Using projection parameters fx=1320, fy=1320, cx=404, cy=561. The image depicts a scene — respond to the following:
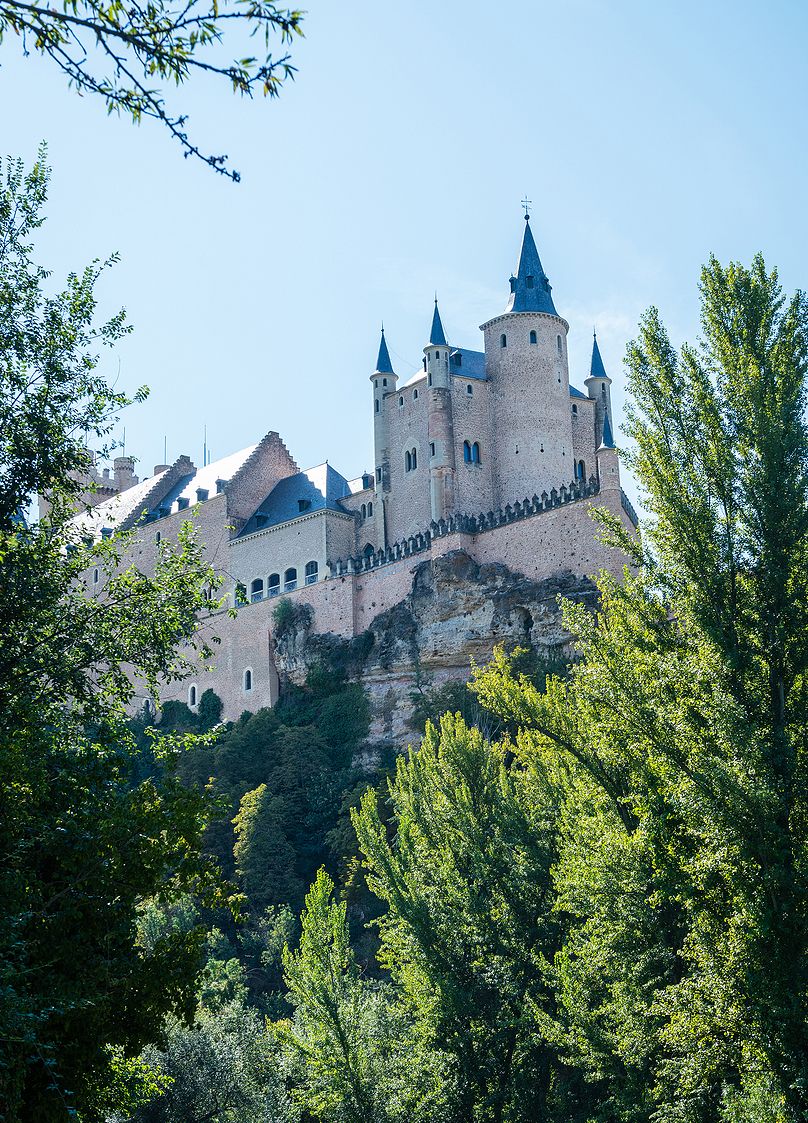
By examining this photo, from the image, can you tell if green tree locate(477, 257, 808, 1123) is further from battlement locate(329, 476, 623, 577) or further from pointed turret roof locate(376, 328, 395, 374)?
pointed turret roof locate(376, 328, 395, 374)

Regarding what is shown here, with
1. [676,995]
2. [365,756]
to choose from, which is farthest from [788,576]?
[365,756]

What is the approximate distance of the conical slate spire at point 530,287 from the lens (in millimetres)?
56344

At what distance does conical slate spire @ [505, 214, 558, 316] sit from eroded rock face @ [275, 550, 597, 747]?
1179 centimetres

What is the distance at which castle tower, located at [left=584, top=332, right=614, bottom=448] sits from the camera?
57531mm

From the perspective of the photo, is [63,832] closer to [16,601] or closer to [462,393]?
[16,601]

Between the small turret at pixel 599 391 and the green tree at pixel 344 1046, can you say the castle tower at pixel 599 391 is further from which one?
the green tree at pixel 344 1046

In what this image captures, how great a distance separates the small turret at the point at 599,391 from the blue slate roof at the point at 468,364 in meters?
5.02

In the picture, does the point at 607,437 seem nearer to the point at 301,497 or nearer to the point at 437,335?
the point at 437,335

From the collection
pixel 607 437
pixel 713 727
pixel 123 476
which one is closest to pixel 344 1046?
pixel 713 727

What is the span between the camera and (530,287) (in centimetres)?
5716

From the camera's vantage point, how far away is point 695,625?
51.5 feet

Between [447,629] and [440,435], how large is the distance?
8.56 m

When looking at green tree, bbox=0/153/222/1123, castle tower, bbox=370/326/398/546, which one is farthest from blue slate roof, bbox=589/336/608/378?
green tree, bbox=0/153/222/1123

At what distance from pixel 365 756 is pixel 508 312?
1961 centimetres
